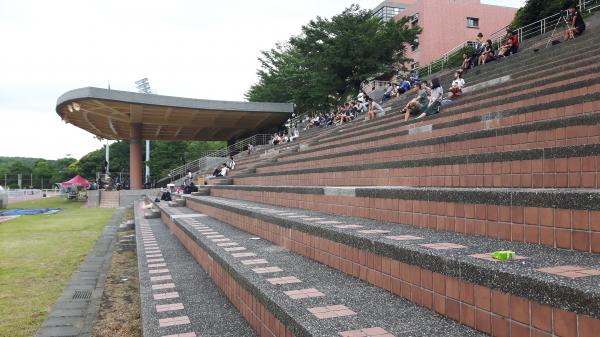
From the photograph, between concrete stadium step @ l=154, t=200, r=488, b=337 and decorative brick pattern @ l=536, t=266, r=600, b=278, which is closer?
decorative brick pattern @ l=536, t=266, r=600, b=278

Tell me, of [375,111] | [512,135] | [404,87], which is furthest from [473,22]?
[512,135]

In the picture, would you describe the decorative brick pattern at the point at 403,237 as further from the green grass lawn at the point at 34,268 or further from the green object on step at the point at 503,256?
the green grass lawn at the point at 34,268

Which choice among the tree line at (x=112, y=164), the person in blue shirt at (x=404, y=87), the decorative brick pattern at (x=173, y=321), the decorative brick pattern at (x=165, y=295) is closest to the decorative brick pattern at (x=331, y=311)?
the decorative brick pattern at (x=173, y=321)

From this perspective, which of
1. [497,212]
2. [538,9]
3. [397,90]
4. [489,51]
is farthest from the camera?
[538,9]

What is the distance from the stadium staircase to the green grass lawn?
1185 millimetres

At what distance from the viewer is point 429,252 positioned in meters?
2.24

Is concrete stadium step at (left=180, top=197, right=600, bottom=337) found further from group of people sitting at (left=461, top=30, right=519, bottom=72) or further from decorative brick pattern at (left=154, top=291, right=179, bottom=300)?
group of people sitting at (left=461, top=30, right=519, bottom=72)

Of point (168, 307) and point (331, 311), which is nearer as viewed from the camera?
point (331, 311)

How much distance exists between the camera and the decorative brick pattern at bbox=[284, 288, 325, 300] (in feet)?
8.33

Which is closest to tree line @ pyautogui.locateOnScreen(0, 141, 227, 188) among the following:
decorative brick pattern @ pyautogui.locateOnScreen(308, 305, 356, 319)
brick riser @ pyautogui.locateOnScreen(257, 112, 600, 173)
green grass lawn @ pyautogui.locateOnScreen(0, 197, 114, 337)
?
green grass lawn @ pyautogui.locateOnScreen(0, 197, 114, 337)

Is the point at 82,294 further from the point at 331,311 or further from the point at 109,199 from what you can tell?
the point at 109,199

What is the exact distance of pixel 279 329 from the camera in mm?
2305

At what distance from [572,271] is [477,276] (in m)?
0.37

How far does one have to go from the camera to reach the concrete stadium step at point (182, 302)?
115 inches
